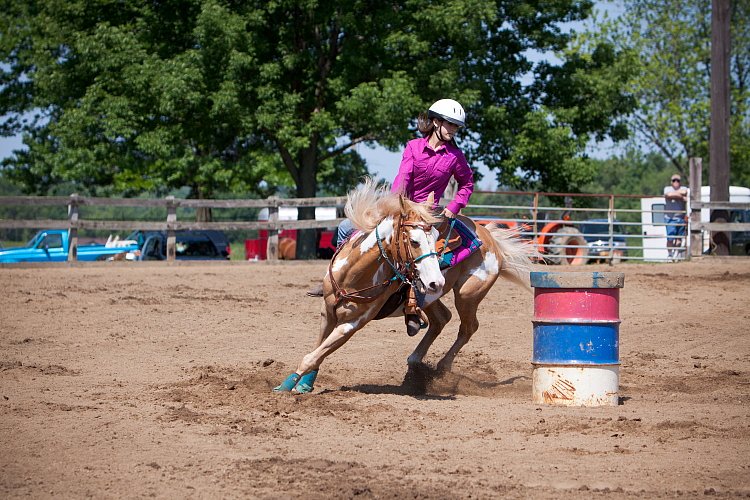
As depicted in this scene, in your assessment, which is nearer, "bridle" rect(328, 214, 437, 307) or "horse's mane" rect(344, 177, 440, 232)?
"bridle" rect(328, 214, 437, 307)

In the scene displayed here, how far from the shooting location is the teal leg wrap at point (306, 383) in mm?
7520

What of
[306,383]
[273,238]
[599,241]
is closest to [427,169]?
[306,383]

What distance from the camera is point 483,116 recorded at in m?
25.7

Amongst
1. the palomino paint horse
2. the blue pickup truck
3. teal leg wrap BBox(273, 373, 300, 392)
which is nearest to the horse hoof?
the palomino paint horse

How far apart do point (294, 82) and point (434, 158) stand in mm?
19128

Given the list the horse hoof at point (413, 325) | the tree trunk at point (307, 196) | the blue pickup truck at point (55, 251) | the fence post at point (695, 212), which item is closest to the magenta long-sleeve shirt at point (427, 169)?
the horse hoof at point (413, 325)

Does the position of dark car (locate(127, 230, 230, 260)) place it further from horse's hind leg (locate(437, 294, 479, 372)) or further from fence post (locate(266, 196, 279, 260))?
horse's hind leg (locate(437, 294, 479, 372))

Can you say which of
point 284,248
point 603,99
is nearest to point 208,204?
point 284,248

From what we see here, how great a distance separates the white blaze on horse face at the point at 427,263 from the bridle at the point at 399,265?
3 cm

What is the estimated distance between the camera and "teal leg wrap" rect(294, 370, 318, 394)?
752 centimetres

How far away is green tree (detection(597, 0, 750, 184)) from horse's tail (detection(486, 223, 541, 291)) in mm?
33842

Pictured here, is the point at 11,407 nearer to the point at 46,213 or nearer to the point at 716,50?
the point at 716,50

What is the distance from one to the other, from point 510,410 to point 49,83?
23.1m

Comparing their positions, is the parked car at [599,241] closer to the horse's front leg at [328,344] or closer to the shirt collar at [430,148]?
the shirt collar at [430,148]
